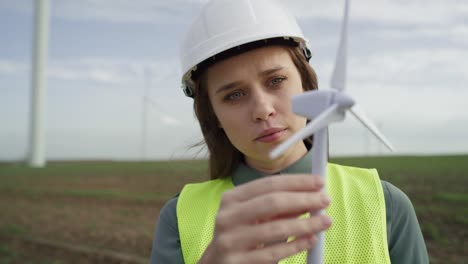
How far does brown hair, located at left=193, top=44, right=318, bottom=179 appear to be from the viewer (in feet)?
10.5

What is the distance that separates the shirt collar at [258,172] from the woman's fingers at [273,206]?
1253 mm

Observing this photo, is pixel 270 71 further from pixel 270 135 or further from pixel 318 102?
pixel 318 102

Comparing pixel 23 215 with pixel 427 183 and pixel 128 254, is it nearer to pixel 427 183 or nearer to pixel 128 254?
pixel 128 254

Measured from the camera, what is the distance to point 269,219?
192cm

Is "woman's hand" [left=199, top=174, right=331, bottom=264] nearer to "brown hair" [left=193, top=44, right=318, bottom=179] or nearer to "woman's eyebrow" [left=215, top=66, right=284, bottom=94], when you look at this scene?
"woman's eyebrow" [left=215, top=66, right=284, bottom=94]

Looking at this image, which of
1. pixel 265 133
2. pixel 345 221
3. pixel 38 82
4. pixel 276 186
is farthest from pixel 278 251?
pixel 38 82

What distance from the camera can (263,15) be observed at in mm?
2879

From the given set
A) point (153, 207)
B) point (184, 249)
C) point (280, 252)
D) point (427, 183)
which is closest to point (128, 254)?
point (153, 207)

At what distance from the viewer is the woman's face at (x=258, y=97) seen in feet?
8.52

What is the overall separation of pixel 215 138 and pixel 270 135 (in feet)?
2.81

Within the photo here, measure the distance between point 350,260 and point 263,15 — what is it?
1325 millimetres

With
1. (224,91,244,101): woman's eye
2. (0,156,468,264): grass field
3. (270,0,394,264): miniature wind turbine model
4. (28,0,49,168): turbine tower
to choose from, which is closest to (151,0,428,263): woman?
(224,91,244,101): woman's eye

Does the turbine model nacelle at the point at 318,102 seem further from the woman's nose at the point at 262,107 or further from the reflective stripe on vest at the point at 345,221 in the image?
the reflective stripe on vest at the point at 345,221

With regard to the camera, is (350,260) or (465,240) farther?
(465,240)
